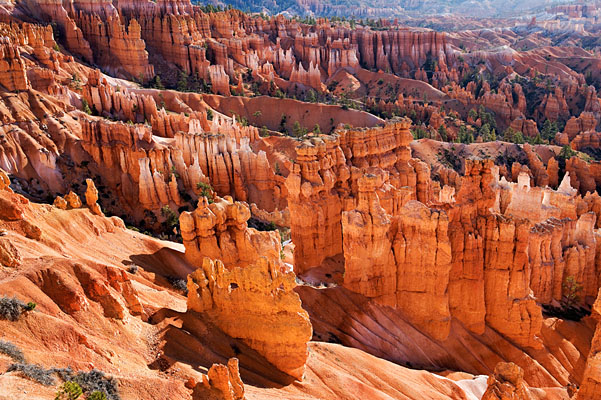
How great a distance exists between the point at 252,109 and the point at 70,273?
68.3m

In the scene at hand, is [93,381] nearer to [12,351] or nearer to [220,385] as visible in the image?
[12,351]

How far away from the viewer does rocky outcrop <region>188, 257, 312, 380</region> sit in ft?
52.9

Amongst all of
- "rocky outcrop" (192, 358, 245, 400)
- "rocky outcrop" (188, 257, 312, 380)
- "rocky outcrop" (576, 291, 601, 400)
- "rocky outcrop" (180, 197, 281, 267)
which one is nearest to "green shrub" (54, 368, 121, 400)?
"rocky outcrop" (192, 358, 245, 400)

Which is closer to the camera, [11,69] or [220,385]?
[220,385]

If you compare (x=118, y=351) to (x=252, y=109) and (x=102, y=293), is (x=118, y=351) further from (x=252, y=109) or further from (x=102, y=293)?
(x=252, y=109)

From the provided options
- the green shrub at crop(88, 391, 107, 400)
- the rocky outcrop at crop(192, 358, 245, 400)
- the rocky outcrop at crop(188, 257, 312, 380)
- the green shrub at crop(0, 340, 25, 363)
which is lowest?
the rocky outcrop at crop(188, 257, 312, 380)

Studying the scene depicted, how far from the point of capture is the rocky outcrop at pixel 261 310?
16.1 metres

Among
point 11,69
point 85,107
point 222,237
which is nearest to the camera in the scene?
point 222,237

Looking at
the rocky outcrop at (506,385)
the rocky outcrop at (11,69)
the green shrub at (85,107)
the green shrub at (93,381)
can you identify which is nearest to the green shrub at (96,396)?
the green shrub at (93,381)

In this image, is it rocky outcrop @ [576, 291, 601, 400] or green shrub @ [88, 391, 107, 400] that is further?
rocky outcrop @ [576, 291, 601, 400]

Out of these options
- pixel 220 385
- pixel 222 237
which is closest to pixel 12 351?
pixel 220 385

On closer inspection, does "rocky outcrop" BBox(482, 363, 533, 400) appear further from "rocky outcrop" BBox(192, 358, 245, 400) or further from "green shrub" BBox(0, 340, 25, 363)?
"green shrub" BBox(0, 340, 25, 363)

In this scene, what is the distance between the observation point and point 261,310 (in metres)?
16.5

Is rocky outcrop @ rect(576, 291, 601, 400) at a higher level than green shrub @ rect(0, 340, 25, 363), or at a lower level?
lower
